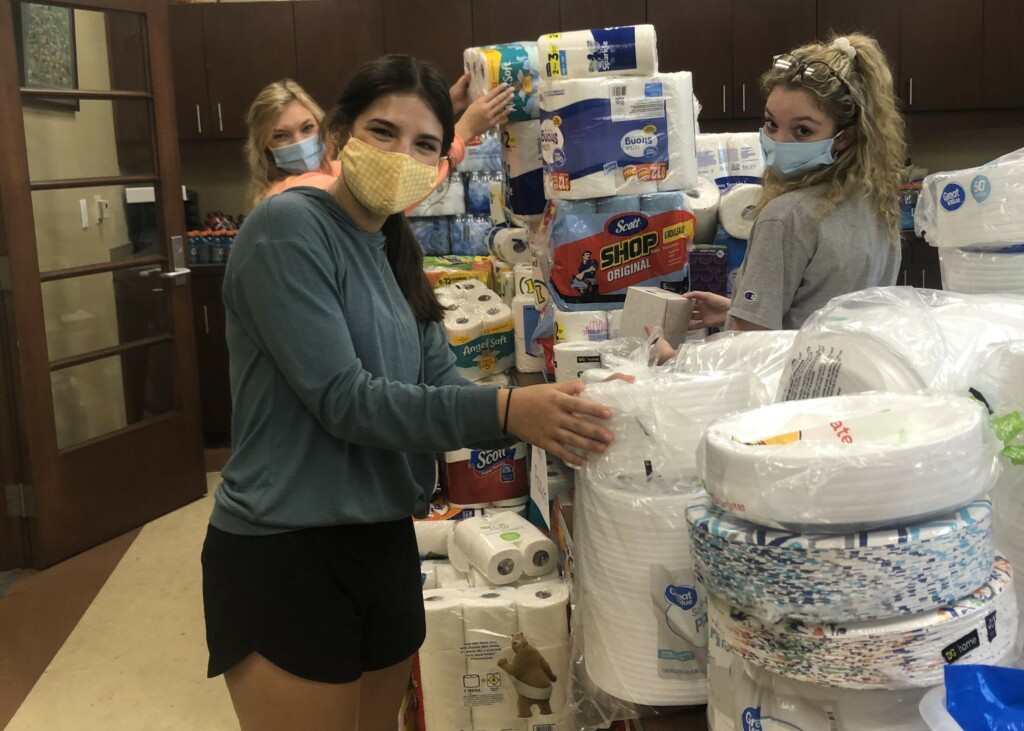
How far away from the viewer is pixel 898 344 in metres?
1.00

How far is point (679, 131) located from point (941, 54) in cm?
395

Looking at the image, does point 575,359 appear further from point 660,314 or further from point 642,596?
point 642,596

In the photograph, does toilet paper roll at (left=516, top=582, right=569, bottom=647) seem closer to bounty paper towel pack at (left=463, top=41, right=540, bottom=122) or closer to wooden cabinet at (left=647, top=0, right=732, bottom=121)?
bounty paper towel pack at (left=463, top=41, right=540, bottom=122)

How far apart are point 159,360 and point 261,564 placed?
3.28 metres

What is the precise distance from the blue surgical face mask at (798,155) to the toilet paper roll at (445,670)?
1.10 metres

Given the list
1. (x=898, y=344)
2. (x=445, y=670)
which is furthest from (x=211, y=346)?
(x=898, y=344)

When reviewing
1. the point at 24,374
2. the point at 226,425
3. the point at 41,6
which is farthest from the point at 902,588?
the point at 226,425

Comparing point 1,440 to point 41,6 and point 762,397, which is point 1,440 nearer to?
point 41,6

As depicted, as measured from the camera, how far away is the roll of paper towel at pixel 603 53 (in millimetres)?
2045

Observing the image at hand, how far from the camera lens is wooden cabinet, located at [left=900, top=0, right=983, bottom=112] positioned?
5270mm

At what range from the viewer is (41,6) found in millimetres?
3730

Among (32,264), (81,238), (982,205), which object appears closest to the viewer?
(982,205)

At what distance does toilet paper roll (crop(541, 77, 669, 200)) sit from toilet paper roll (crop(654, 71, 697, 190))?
0.01m

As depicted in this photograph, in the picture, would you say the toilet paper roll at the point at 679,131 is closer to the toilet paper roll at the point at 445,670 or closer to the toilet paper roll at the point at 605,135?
the toilet paper roll at the point at 605,135
